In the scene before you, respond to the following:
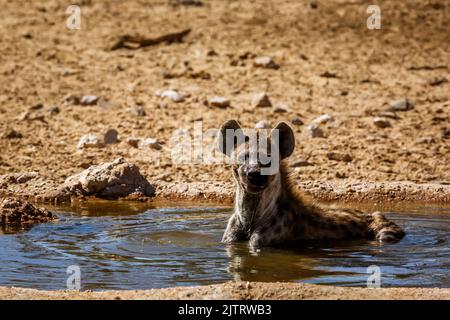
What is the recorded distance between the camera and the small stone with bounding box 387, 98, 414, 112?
41.2 feet

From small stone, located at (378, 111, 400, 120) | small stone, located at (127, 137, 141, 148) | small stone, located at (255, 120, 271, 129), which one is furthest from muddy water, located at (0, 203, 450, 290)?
small stone, located at (378, 111, 400, 120)

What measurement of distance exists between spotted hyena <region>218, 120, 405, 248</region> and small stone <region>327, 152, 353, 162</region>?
9.28ft

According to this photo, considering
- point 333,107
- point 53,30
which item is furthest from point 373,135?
point 53,30

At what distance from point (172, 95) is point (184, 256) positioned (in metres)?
5.78

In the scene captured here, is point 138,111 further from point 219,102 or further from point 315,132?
point 315,132

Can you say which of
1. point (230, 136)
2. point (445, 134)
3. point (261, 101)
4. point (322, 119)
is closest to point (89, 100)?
point (261, 101)

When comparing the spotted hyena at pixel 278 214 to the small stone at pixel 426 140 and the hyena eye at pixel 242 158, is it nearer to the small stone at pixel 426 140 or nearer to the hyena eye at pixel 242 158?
the hyena eye at pixel 242 158

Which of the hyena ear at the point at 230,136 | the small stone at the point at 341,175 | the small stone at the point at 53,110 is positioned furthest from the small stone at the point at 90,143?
the hyena ear at the point at 230,136

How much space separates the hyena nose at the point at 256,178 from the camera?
7.63m

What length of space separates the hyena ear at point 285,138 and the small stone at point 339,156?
10.3ft

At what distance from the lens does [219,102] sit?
12727mm

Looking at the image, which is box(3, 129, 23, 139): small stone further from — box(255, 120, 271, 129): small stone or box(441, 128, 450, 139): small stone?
box(441, 128, 450, 139): small stone
